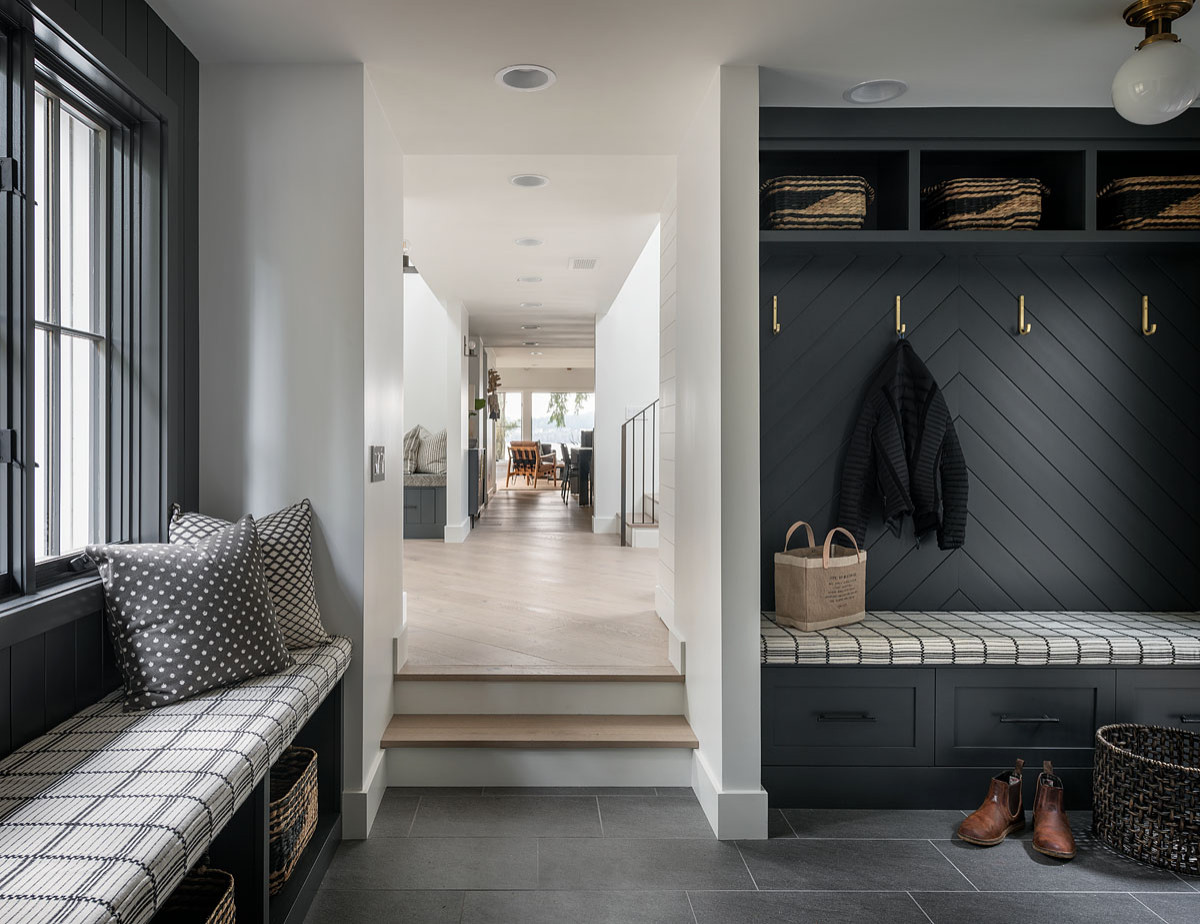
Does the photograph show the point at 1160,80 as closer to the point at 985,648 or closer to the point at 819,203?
the point at 819,203

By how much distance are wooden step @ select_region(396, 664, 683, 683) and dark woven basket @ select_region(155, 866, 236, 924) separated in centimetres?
140

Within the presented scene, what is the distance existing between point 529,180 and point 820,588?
2.36 meters

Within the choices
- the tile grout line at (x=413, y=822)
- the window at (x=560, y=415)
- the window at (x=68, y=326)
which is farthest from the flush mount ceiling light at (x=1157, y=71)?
the window at (x=560, y=415)

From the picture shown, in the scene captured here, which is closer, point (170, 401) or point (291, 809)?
point (291, 809)

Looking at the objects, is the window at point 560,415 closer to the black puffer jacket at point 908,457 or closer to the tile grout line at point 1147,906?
the black puffer jacket at point 908,457

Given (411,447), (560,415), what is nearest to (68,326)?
(411,447)

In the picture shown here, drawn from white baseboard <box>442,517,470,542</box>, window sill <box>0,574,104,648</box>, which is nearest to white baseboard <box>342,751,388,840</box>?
window sill <box>0,574,104,648</box>

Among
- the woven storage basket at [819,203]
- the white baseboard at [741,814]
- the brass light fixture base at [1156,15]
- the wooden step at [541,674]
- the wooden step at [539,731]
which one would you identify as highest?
the brass light fixture base at [1156,15]

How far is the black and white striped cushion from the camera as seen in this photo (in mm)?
8011

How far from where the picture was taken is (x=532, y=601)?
4637 mm

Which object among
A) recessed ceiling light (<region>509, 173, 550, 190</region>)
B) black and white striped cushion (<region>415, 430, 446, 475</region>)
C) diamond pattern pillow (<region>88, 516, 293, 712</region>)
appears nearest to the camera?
diamond pattern pillow (<region>88, 516, 293, 712</region>)

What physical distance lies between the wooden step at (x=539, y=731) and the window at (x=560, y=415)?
16.4 meters

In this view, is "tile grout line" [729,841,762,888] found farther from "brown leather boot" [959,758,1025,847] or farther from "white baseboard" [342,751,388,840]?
"white baseboard" [342,751,388,840]

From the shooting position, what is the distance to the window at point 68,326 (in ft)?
6.53
